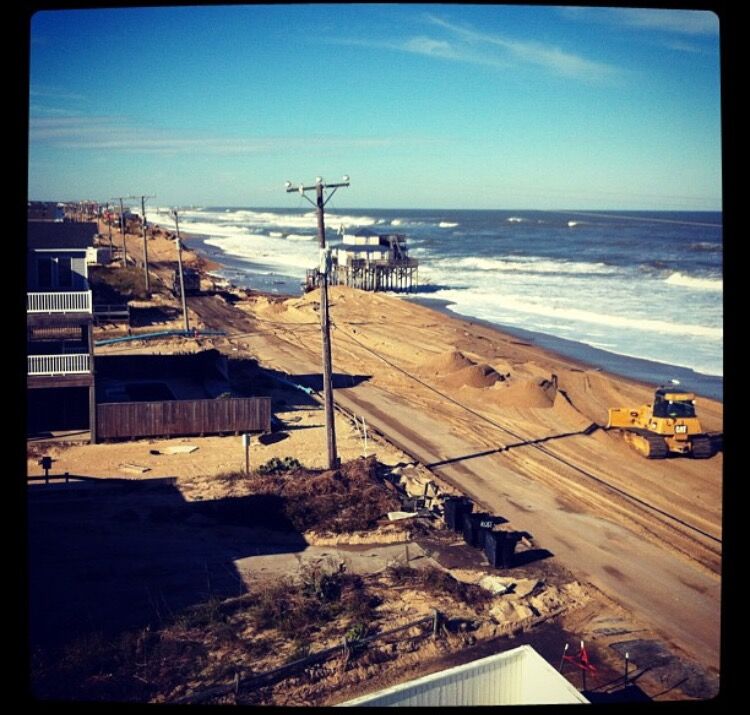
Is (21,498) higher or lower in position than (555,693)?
higher

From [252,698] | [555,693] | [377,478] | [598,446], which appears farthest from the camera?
[598,446]

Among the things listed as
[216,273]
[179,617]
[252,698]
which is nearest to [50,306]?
[179,617]

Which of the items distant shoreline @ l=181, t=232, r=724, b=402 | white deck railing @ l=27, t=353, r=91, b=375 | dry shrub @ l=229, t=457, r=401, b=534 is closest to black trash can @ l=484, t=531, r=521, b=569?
dry shrub @ l=229, t=457, r=401, b=534

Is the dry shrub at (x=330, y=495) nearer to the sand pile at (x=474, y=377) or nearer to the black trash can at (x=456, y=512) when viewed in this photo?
the black trash can at (x=456, y=512)

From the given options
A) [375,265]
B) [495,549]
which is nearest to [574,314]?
[375,265]

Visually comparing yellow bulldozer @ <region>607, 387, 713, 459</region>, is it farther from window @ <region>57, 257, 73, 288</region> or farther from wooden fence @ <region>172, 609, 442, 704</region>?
window @ <region>57, 257, 73, 288</region>

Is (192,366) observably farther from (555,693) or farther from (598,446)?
(555,693)

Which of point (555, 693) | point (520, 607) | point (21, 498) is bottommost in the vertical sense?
point (520, 607)
